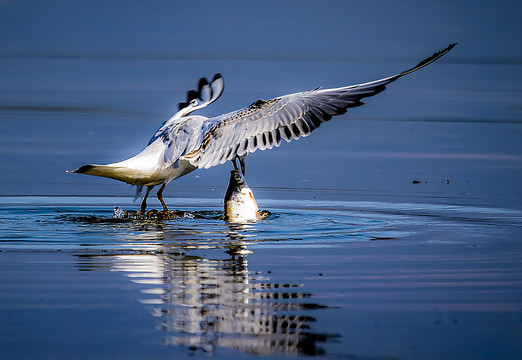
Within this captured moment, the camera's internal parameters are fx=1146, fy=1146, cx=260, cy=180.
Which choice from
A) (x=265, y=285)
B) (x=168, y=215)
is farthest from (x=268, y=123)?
(x=265, y=285)

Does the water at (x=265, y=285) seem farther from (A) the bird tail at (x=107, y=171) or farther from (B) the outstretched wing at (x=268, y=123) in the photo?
(B) the outstretched wing at (x=268, y=123)

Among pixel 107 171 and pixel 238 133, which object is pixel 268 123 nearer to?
pixel 238 133

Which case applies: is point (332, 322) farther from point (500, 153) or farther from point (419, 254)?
point (500, 153)

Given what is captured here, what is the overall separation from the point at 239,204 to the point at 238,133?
2.60ft

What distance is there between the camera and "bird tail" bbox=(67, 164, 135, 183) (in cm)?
1092

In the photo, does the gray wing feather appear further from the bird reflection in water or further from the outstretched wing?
the bird reflection in water

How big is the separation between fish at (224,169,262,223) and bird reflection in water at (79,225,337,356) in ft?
8.19

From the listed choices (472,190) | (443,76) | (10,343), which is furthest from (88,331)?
(443,76)

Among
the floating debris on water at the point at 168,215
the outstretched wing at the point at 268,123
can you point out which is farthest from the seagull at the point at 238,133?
the floating debris on water at the point at 168,215

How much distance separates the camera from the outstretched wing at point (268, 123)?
11.6 metres

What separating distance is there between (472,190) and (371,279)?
603 centimetres

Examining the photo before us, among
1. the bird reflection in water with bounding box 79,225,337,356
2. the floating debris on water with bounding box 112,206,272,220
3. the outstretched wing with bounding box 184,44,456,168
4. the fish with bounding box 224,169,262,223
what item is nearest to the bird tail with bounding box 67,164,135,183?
the floating debris on water with bounding box 112,206,272,220

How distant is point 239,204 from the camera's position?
11.3 meters

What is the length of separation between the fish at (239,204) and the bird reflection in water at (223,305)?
250 centimetres
